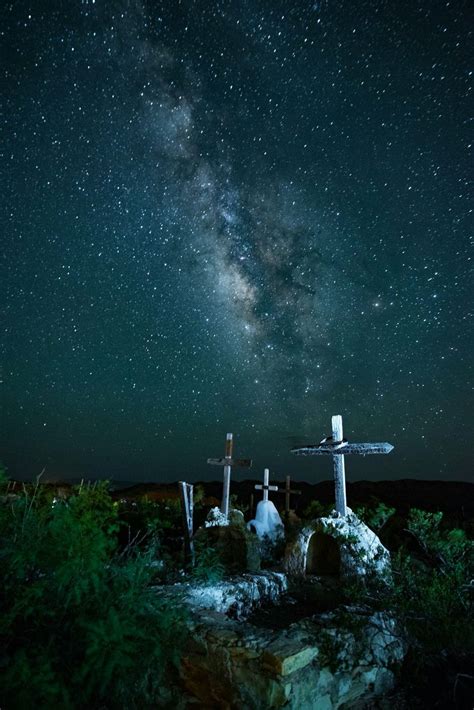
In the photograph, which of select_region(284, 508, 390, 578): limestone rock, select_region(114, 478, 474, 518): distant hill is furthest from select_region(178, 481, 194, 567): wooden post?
select_region(114, 478, 474, 518): distant hill

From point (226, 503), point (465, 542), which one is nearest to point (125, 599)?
point (465, 542)

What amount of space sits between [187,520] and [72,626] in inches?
212

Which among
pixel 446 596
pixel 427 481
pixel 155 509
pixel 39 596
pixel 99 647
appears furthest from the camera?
pixel 427 481

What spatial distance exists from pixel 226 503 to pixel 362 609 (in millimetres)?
6766

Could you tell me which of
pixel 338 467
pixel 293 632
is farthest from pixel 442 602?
pixel 338 467

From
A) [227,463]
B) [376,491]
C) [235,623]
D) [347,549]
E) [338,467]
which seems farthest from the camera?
[376,491]

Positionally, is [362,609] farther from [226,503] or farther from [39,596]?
[226,503]

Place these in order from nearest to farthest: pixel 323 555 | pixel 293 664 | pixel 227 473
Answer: pixel 293 664, pixel 323 555, pixel 227 473

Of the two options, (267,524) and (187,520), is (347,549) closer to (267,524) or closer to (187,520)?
(187,520)

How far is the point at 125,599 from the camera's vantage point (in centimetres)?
422

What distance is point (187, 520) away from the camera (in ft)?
30.2

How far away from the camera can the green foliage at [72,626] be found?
3.42m

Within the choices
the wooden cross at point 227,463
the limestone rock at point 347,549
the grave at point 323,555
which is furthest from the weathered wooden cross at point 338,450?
the wooden cross at point 227,463

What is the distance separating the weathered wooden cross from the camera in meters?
9.04
